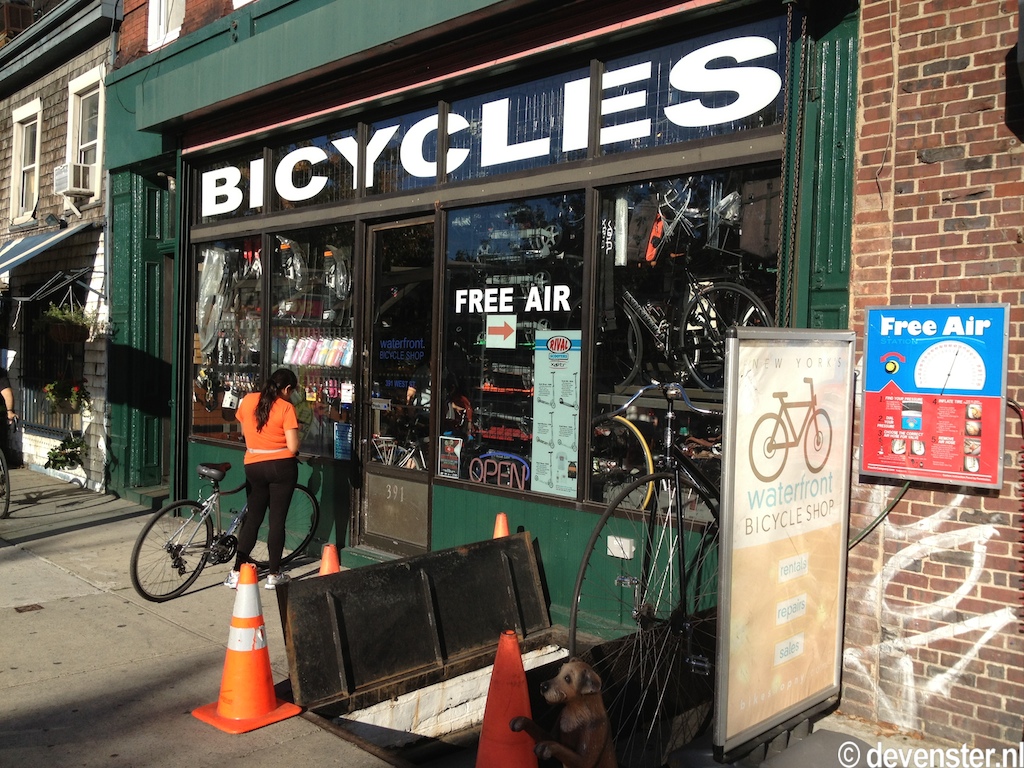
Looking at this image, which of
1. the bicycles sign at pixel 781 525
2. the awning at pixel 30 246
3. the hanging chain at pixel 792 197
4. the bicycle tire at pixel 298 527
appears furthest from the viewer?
the awning at pixel 30 246

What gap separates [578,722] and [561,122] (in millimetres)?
4321

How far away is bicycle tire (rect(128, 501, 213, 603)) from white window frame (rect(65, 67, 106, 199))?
6.61 m

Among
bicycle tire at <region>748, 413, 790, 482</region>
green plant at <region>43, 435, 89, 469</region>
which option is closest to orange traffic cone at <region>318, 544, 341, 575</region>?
bicycle tire at <region>748, 413, 790, 482</region>

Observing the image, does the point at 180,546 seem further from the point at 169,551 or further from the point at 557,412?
the point at 557,412

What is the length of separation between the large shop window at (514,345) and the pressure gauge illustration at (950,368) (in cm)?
239

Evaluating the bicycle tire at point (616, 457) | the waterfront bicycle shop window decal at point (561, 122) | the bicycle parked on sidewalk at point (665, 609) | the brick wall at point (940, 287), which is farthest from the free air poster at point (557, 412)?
the brick wall at point (940, 287)

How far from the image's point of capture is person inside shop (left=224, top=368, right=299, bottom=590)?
7.10 m

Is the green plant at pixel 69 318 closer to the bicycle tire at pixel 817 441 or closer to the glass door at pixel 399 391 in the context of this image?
the glass door at pixel 399 391

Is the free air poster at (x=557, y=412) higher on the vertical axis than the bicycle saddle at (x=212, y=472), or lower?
higher

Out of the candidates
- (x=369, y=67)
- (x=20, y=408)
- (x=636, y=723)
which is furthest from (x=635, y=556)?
(x=20, y=408)

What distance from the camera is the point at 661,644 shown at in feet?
16.4

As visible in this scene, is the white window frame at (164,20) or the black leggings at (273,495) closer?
the black leggings at (273,495)

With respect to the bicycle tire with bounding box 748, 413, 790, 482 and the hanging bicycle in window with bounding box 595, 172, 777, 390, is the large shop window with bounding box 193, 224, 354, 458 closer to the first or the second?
the hanging bicycle in window with bounding box 595, 172, 777, 390

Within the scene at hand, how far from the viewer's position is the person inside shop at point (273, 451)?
7102 mm
